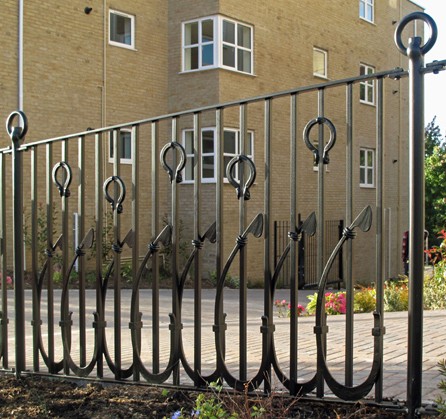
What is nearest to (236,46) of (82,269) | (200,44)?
(200,44)

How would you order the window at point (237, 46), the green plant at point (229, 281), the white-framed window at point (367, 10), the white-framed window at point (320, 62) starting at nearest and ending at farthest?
the green plant at point (229, 281)
the window at point (237, 46)
the white-framed window at point (320, 62)
the white-framed window at point (367, 10)

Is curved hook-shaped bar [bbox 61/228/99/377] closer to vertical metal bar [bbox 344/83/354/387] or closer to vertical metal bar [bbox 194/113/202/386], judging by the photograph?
vertical metal bar [bbox 194/113/202/386]

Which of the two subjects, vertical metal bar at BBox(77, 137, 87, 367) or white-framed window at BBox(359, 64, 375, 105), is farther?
white-framed window at BBox(359, 64, 375, 105)

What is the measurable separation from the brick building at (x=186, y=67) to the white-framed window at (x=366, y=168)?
Answer: 0.06 metres

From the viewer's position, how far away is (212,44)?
18.0 m

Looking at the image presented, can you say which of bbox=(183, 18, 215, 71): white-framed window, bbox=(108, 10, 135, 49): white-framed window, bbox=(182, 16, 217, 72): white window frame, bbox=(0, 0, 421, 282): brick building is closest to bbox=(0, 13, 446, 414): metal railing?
bbox=(0, 0, 421, 282): brick building

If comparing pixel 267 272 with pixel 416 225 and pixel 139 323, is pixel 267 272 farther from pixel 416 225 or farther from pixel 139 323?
pixel 139 323

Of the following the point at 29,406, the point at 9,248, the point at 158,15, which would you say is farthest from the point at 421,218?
the point at 158,15

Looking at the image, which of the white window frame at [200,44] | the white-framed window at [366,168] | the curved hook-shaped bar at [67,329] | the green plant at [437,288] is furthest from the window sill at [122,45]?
the curved hook-shaped bar at [67,329]

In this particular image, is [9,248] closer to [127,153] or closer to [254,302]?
[127,153]

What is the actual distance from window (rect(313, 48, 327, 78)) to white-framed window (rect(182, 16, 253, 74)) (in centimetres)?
379

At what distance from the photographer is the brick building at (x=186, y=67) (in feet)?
51.3

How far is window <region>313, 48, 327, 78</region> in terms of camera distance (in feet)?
70.9

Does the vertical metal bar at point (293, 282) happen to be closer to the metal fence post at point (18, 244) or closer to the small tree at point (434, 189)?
the metal fence post at point (18, 244)
